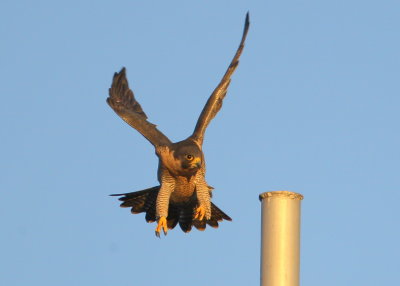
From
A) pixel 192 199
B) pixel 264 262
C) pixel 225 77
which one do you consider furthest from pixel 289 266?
pixel 225 77

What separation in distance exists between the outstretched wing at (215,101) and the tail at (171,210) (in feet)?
4.23

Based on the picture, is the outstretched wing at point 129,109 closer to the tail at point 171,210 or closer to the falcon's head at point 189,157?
the falcon's head at point 189,157

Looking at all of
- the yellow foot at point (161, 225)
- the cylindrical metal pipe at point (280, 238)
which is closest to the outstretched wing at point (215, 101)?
the yellow foot at point (161, 225)

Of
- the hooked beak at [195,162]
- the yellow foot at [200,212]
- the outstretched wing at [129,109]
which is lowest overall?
the yellow foot at [200,212]

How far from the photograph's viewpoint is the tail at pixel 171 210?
641 inches

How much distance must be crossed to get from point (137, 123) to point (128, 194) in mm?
1272

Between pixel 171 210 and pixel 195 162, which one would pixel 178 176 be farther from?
pixel 171 210

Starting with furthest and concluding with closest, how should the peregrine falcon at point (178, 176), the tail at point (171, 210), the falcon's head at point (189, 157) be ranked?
the tail at point (171, 210)
the peregrine falcon at point (178, 176)
the falcon's head at point (189, 157)

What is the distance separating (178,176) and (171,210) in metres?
1.24

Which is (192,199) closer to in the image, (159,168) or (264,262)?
(159,168)

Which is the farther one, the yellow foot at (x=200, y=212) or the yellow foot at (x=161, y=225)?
the yellow foot at (x=200, y=212)

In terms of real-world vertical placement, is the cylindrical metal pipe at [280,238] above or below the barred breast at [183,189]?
below

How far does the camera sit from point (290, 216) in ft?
22.1

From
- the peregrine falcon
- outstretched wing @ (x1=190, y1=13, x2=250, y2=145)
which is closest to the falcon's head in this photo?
the peregrine falcon
